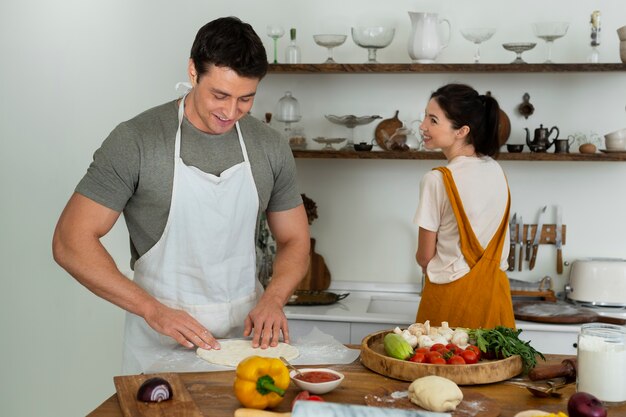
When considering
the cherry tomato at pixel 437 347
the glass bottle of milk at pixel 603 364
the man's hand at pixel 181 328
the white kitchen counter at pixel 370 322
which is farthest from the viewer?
the white kitchen counter at pixel 370 322

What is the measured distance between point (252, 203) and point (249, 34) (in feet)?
1.76

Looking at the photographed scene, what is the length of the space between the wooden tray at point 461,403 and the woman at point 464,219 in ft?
4.22

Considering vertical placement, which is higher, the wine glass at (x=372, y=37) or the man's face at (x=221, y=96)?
the wine glass at (x=372, y=37)

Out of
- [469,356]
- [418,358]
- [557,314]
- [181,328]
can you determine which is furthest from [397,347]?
[557,314]

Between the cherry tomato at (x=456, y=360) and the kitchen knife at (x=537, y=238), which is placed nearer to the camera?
the cherry tomato at (x=456, y=360)

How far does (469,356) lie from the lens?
209 cm

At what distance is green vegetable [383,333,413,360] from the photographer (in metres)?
2.12

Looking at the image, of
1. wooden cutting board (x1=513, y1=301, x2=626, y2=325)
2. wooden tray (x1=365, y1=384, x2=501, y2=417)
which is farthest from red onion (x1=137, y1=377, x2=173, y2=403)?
wooden cutting board (x1=513, y1=301, x2=626, y2=325)

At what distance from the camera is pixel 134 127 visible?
2547 millimetres

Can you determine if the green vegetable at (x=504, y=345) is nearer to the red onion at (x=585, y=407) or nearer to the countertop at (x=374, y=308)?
the red onion at (x=585, y=407)

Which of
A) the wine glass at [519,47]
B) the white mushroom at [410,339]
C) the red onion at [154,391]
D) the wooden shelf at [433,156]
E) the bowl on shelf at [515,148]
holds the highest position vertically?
the wine glass at [519,47]

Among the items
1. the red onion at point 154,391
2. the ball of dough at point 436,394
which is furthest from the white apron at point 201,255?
the ball of dough at point 436,394

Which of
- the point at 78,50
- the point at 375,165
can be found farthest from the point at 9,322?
the point at 375,165

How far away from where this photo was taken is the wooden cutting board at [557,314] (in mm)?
3609
